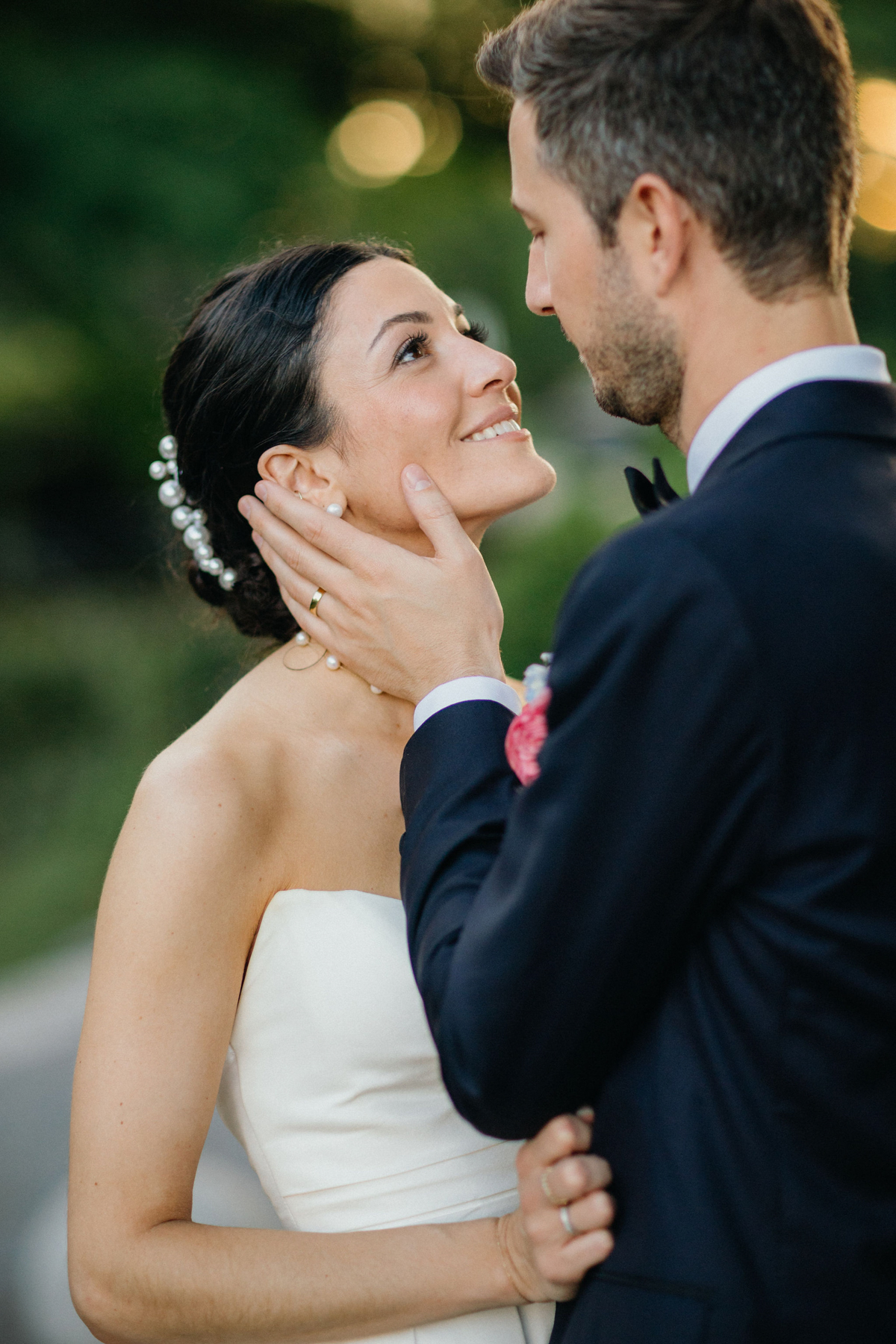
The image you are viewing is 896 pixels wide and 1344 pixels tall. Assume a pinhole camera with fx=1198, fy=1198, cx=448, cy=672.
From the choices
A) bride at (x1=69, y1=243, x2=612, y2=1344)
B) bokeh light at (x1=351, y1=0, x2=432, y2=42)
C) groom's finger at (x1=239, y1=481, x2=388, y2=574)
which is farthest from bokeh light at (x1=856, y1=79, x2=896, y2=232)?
groom's finger at (x1=239, y1=481, x2=388, y2=574)

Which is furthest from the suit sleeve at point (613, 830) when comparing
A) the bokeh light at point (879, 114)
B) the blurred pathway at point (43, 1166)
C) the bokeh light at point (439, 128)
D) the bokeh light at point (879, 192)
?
the bokeh light at point (439, 128)

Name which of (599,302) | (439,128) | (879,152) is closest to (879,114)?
(879,152)

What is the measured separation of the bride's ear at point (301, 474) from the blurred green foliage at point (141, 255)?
746cm

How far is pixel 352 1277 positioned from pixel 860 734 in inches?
50.8

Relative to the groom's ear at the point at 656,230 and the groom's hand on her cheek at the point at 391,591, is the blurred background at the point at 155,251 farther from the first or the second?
the groom's ear at the point at 656,230

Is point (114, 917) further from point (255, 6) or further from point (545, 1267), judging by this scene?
point (255, 6)

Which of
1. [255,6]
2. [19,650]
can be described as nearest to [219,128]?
[255,6]

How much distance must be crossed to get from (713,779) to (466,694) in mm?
549

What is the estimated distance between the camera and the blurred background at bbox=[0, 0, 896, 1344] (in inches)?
424

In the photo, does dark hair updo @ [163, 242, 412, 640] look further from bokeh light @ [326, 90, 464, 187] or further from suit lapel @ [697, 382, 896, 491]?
bokeh light @ [326, 90, 464, 187]

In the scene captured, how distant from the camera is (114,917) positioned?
199 centimetres

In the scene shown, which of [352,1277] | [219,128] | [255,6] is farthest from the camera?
[255,6]

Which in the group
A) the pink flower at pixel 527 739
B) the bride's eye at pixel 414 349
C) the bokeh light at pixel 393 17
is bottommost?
the pink flower at pixel 527 739

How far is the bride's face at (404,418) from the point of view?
96.4 inches
